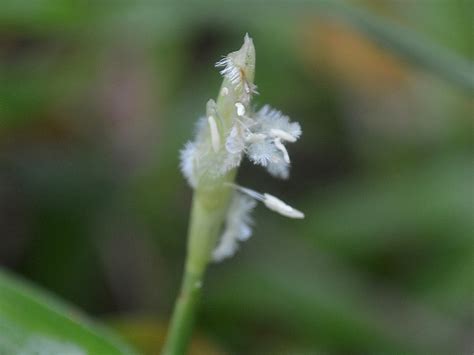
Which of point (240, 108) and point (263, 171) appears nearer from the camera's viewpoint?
point (240, 108)

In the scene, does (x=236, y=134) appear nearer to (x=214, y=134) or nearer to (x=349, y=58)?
(x=214, y=134)

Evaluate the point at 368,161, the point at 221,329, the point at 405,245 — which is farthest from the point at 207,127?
the point at 368,161

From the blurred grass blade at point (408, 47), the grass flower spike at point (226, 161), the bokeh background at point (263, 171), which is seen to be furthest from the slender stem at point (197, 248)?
the blurred grass blade at point (408, 47)

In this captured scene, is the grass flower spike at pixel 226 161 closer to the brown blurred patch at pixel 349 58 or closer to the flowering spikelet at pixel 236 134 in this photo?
the flowering spikelet at pixel 236 134

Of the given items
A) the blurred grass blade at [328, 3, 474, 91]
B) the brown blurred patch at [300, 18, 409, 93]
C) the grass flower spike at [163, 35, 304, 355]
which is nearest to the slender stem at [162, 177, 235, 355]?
the grass flower spike at [163, 35, 304, 355]

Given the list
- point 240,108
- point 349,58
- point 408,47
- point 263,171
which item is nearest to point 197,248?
point 240,108

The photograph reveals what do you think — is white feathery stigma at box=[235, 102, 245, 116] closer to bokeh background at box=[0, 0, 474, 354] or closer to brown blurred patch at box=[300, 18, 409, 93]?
bokeh background at box=[0, 0, 474, 354]
